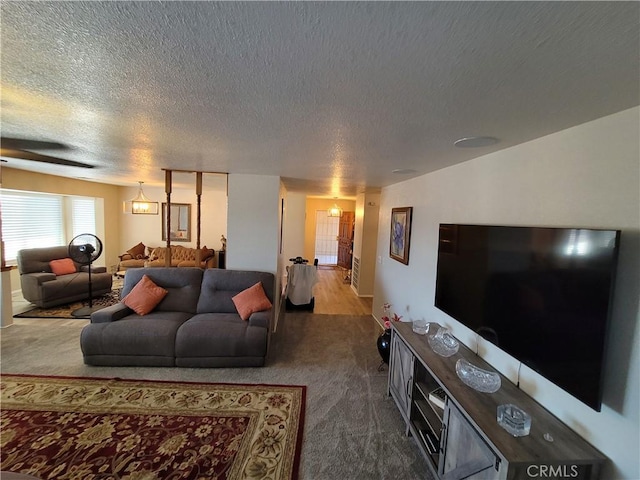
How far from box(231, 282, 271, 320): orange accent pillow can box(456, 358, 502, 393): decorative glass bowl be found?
2305mm

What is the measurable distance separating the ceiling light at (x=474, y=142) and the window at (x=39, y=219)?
6.88m

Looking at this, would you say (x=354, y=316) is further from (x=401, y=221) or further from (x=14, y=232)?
(x=14, y=232)

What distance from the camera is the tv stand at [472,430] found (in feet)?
3.91

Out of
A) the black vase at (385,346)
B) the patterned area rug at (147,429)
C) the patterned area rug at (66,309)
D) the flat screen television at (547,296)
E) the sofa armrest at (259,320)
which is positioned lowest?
the patterned area rug at (147,429)

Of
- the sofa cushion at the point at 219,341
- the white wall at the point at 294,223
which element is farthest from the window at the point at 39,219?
the white wall at the point at 294,223

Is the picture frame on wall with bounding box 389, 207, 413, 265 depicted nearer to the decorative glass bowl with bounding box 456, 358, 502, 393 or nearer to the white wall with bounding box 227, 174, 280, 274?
the white wall with bounding box 227, 174, 280, 274

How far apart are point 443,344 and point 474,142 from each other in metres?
1.52

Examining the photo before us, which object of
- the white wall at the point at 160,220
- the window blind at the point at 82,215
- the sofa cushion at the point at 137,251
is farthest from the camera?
the white wall at the point at 160,220

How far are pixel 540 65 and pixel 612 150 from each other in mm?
711

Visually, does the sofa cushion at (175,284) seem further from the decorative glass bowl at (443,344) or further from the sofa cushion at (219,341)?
the decorative glass bowl at (443,344)

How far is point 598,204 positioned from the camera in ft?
4.25

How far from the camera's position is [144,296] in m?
3.35

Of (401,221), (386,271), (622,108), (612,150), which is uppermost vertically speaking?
(622,108)

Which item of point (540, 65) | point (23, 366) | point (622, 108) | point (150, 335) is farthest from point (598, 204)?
point (23, 366)
